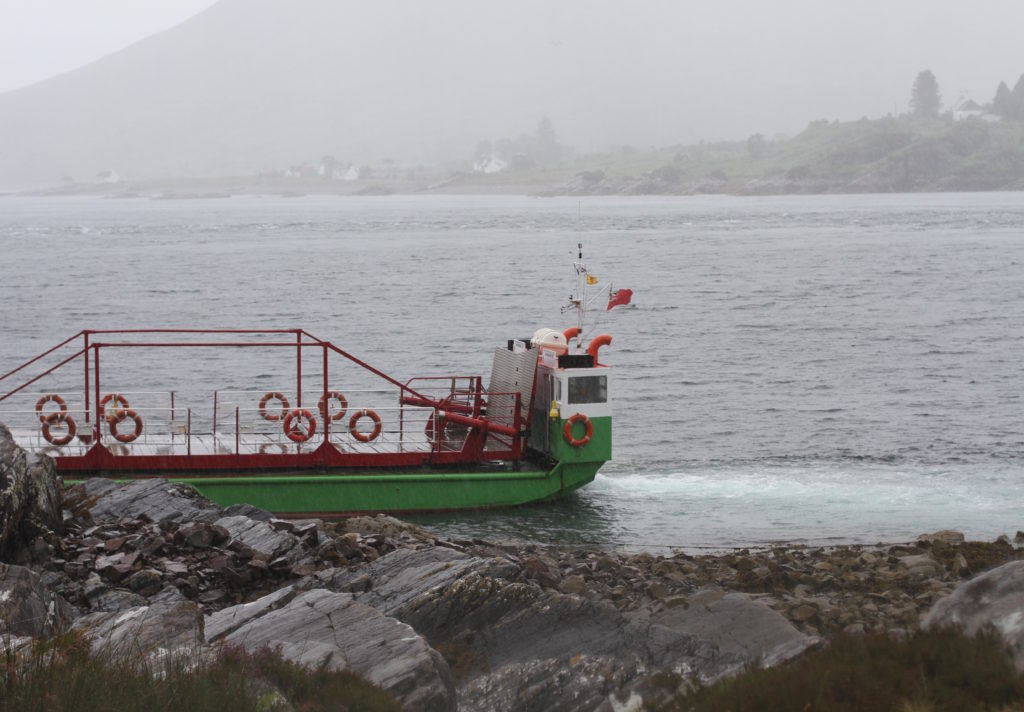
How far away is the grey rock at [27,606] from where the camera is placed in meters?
10.2

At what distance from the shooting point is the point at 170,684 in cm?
784

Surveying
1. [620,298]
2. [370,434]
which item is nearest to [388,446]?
[370,434]

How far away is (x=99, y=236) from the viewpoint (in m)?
128

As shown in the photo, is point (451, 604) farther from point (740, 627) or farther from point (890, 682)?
point (890, 682)

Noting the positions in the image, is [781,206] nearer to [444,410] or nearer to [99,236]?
[99,236]

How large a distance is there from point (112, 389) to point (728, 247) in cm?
6962

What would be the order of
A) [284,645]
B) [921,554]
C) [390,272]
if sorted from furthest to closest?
[390,272] → [921,554] → [284,645]

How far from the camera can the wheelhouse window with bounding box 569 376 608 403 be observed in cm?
2231

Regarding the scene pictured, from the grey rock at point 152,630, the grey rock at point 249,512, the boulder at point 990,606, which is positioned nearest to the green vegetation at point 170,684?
the grey rock at point 152,630

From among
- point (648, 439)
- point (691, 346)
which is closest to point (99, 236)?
point (691, 346)

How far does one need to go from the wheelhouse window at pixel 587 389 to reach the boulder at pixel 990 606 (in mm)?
12620

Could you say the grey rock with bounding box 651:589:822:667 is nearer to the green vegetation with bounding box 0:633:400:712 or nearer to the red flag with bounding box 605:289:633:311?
the green vegetation with bounding box 0:633:400:712

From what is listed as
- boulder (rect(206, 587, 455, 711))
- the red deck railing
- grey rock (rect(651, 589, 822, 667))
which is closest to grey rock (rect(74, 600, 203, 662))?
boulder (rect(206, 587, 455, 711))

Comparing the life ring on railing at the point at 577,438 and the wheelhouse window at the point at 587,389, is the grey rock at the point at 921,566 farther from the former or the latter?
the wheelhouse window at the point at 587,389
